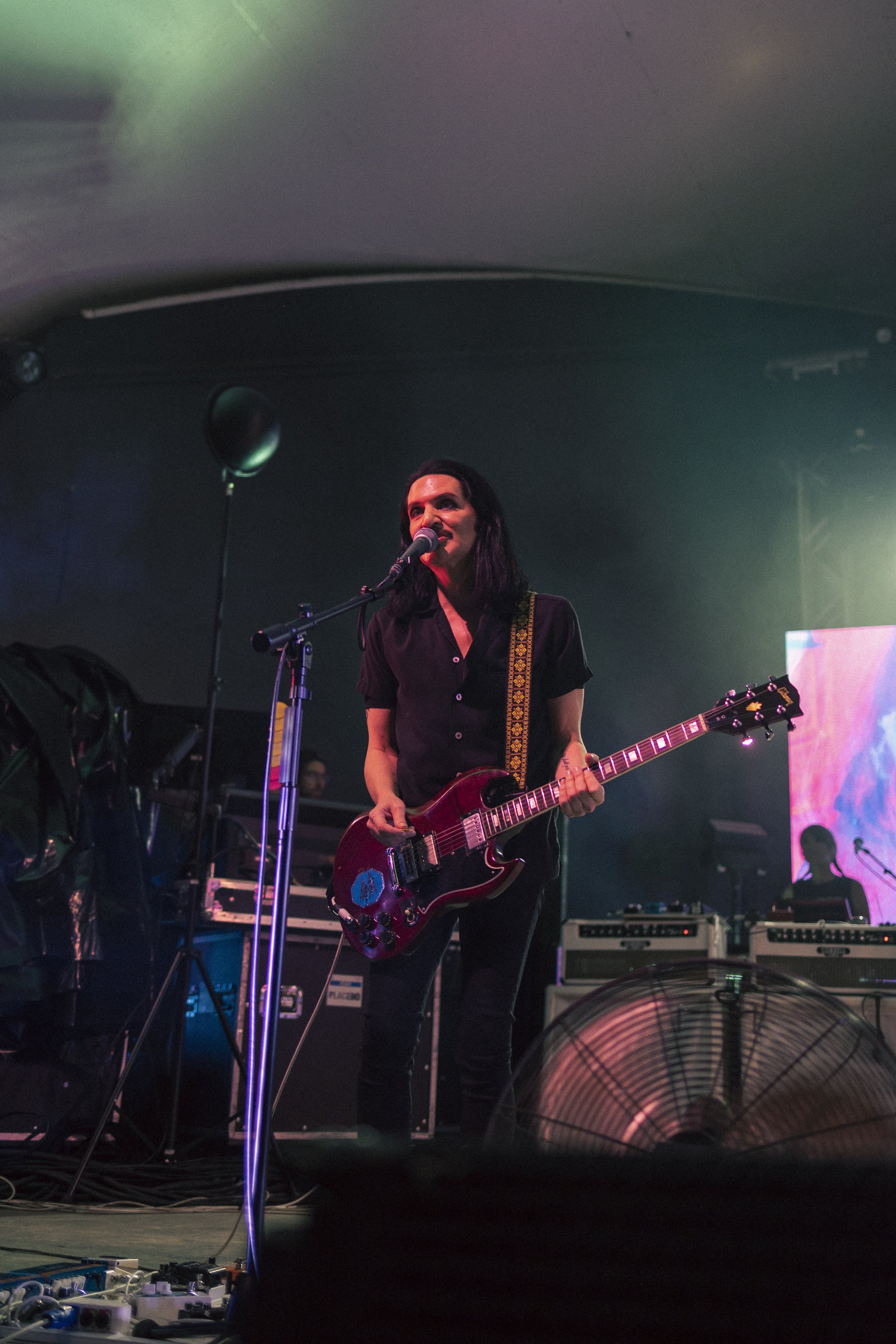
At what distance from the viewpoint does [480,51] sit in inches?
183

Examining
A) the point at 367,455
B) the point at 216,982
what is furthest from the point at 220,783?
the point at 367,455

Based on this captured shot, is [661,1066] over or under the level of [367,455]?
under

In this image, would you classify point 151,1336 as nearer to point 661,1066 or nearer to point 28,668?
point 661,1066

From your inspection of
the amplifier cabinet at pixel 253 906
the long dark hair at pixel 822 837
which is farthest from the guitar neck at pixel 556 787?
the long dark hair at pixel 822 837

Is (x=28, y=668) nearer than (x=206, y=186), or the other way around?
(x=28, y=668)

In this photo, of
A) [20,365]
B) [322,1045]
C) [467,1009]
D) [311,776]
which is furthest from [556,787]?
[311,776]

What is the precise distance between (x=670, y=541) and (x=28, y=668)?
434 cm

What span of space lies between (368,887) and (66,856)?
1.85 metres

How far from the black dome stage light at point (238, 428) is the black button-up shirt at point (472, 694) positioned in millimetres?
2286

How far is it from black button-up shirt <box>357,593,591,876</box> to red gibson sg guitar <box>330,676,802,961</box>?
3.2 inches

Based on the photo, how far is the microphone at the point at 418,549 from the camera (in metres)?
2.32

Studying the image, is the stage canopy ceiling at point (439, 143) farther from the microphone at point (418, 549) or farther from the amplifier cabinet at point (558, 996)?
the amplifier cabinet at point (558, 996)

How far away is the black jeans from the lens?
7.26ft

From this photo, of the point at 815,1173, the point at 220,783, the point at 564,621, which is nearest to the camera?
the point at 815,1173
